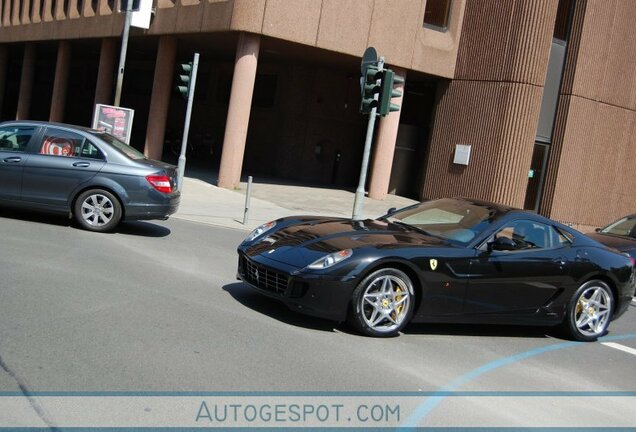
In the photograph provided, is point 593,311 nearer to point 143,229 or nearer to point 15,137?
point 143,229

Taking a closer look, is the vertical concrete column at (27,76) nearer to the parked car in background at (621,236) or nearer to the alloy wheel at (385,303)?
the parked car in background at (621,236)

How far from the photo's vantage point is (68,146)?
33.0 ft

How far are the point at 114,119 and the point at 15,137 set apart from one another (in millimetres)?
7288

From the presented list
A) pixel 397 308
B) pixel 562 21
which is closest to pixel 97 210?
pixel 397 308

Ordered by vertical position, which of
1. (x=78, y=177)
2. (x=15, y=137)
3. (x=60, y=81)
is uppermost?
(x=60, y=81)

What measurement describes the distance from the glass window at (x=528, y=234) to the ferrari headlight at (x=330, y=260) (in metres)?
1.82

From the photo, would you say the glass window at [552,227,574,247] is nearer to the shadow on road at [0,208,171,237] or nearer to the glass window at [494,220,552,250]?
the glass window at [494,220,552,250]

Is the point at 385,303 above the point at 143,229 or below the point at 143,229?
above

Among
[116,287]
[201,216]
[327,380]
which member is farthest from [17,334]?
[201,216]

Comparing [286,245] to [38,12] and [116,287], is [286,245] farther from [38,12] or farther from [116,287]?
[38,12]

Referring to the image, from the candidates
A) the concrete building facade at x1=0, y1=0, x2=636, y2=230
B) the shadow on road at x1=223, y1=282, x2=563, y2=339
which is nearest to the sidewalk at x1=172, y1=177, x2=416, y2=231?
the concrete building facade at x1=0, y1=0, x2=636, y2=230

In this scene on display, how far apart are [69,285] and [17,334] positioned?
5.41 ft

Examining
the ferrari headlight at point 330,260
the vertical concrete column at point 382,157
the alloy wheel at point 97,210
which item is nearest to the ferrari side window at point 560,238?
the ferrari headlight at point 330,260

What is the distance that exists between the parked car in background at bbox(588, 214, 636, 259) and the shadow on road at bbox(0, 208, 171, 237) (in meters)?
7.32
